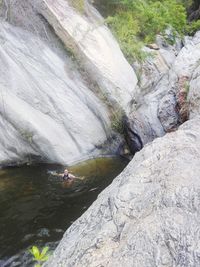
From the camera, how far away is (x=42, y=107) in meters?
14.3

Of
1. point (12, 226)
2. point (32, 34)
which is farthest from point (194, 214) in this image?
point (32, 34)

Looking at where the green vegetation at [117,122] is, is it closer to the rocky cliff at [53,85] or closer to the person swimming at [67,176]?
the rocky cliff at [53,85]

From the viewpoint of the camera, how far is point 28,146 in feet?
45.2

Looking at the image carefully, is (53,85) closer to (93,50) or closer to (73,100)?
(73,100)

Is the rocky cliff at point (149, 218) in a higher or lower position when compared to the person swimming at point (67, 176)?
higher

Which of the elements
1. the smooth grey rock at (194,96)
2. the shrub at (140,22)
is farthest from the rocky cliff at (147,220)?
the shrub at (140,22)

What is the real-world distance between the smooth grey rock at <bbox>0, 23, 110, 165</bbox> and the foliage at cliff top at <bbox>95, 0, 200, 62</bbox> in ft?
16.5

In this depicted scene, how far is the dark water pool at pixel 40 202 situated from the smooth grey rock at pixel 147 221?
4.26m

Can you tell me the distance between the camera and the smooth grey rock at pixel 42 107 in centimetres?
1358

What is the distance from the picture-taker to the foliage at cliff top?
19531 mm

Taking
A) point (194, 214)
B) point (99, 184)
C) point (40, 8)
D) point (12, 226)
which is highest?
point (40, 8)

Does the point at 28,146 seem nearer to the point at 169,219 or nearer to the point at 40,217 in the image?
the point at 40,217

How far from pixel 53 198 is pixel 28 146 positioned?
9.04 feet

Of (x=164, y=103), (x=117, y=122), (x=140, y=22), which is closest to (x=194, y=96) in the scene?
(x=164, y=103)
